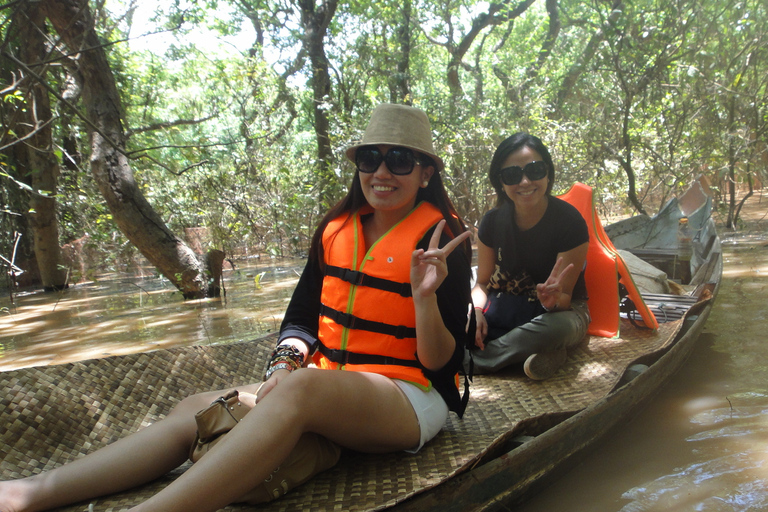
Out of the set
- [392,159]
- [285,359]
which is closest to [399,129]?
[392,159]

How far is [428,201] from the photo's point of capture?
1945mm

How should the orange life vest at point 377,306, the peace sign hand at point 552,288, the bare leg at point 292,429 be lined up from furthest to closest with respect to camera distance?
the peace sign hand at point 552,288 → the orange life vest at point 377,306 → the bare leg at point 292,429

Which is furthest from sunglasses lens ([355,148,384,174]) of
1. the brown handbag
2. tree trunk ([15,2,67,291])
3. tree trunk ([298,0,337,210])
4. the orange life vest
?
tree trunk ([15,2,67,291])

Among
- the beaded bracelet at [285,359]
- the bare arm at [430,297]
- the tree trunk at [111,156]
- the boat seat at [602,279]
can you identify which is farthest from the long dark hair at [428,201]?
the tree trunk at [111,156]

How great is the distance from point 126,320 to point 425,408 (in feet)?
16.8

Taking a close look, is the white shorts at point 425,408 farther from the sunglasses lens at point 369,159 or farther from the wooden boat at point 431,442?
the sunglasses lens at point 369,159

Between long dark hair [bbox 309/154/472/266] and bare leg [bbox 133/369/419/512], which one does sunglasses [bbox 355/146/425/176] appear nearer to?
long dark hair [bbox 309/154/472/266]

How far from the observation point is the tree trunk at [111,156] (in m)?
4.94

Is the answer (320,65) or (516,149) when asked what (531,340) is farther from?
(320,65)

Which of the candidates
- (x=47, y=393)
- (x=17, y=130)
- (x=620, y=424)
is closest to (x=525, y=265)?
(x=620, y=424)

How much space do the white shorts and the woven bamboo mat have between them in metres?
0.10

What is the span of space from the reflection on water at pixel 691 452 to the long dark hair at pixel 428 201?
112cm

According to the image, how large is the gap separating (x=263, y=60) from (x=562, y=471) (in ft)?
28.1

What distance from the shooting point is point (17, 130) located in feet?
24.1
